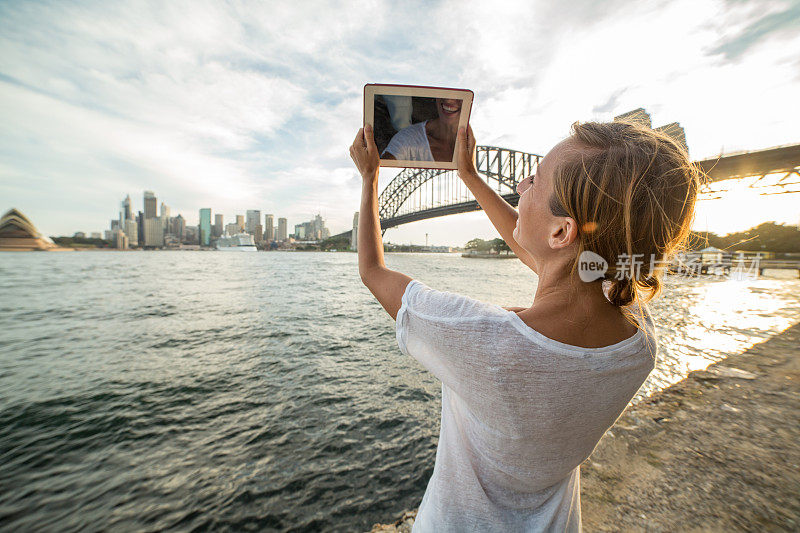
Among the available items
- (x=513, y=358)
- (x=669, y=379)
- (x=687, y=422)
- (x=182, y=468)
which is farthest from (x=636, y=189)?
(x=669, y=379)

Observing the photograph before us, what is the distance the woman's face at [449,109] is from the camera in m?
1.13

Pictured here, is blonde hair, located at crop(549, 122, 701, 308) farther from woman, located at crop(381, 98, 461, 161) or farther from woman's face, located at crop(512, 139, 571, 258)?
woman, located at crop(381, 98, 461, 161)

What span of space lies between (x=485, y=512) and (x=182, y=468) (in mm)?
3413

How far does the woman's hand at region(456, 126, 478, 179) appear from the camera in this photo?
1.18m

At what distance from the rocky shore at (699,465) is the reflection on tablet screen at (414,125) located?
83.1 inches

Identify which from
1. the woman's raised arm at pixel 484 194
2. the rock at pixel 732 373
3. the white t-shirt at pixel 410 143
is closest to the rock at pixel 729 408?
the rock at pixel 732 373

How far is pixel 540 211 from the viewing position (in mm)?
726

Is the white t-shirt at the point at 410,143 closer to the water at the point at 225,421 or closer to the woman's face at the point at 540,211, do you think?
the woman's face at the point at 540,211

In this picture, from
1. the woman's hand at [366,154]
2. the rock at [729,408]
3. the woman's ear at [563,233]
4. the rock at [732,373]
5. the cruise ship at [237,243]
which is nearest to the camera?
the woman's ear at [563,233]

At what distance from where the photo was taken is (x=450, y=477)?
80 centimetres

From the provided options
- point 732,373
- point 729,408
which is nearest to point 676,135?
point 729,408

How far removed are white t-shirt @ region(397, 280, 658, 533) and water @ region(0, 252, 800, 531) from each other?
Result: 84.8 inches

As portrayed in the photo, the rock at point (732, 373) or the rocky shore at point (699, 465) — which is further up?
the rock at point (732, 373)

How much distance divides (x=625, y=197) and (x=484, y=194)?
2.21 feet
